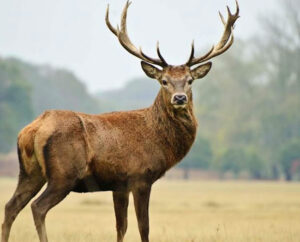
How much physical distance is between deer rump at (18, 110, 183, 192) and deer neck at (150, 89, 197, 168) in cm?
5

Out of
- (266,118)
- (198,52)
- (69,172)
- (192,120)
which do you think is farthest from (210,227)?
(198,52)

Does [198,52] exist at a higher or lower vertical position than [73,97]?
higher

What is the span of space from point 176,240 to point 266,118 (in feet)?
211

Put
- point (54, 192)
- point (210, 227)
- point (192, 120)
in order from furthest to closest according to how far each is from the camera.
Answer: point (210, 227) → point (192, 120) → point (54, 192)

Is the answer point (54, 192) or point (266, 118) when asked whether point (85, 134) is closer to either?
point (54, 192)

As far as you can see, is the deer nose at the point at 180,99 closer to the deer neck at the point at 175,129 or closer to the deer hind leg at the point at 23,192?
the deer neck at the point at 175,129

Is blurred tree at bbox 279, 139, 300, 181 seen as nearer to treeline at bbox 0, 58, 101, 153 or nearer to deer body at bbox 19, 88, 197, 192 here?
treeline at bbox 0, 58, 101, 153

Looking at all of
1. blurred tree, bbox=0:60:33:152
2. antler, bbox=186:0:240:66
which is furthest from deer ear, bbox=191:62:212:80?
blurred tree, bbox=0:60:33:152

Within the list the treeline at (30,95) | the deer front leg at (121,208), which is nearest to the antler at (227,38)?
the deer front leg at (121,208)

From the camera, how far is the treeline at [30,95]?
249ft

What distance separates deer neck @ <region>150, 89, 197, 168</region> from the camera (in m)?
11.8

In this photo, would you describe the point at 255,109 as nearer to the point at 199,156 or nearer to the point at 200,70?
the point at 199,156

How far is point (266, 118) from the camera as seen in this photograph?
76750mm

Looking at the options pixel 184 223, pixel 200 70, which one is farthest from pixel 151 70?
pixel 184 223
